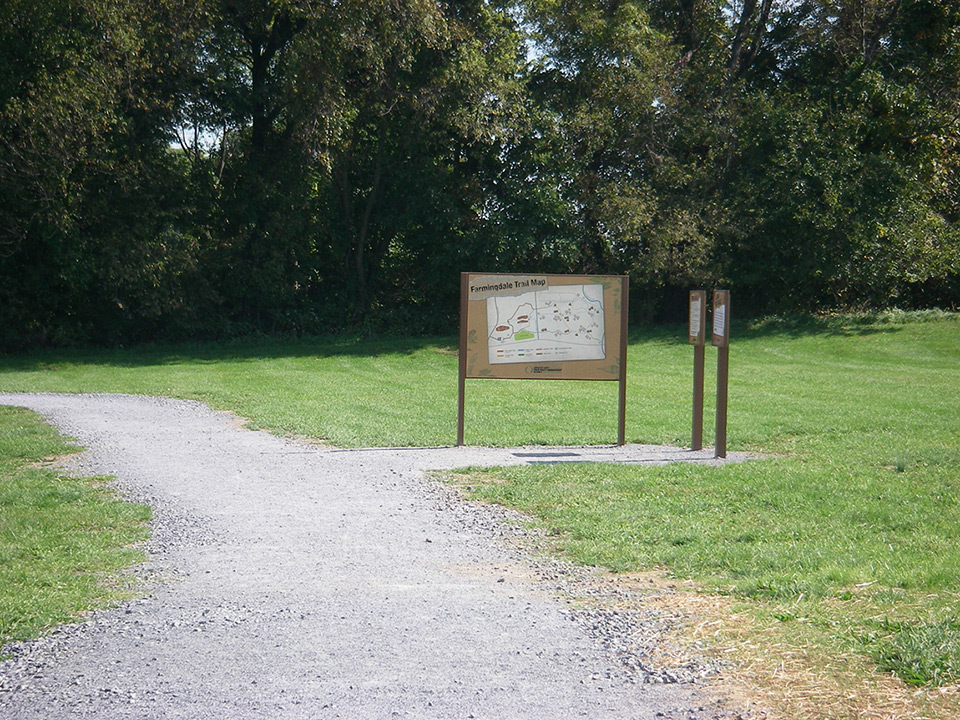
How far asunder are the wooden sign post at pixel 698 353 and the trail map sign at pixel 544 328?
33.5 inches

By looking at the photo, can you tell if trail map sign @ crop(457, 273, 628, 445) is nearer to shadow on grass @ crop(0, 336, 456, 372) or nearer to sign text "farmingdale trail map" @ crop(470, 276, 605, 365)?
sign text "farmingdale trail map" @ crop(470, 276, 605, 365)

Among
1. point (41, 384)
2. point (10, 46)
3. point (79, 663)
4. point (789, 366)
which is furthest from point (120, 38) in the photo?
point (79, 663)

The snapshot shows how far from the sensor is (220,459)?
9.57 m

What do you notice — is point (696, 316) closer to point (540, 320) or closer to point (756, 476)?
point (540, 320)

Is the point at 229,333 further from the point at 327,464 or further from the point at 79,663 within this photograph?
the point at 79,663

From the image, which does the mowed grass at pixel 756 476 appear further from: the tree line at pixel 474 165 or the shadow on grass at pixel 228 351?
the tree line at pixel 474 165

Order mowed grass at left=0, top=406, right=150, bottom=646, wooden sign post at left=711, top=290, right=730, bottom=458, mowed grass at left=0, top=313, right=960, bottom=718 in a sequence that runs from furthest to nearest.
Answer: wooden sign post at left=711, top=290, right=730, bottom=458, mowed grass at left=0, top=406, right=150, bottom=646, mowed grass at left=0, top=313, right=960, bottom=718

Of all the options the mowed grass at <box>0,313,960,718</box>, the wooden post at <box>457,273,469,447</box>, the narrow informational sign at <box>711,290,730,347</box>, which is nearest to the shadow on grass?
the mowed grass at <box>0,313,960,718</box>

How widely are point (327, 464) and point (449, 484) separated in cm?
148

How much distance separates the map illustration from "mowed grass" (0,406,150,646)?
4582mm

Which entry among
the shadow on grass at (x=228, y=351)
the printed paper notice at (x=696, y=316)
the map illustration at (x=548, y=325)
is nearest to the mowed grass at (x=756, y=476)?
the shadow on grass at (x=228, y=351)

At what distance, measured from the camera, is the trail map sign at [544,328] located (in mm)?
11023

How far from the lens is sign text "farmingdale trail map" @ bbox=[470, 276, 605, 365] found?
1105 cm

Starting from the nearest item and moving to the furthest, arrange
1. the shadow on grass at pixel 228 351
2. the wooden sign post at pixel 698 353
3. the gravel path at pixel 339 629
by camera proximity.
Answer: the gravel path at pixel 339 629 < the wooden sign post at pixel 698 353 < the shadow on grass at pixel 228 351
